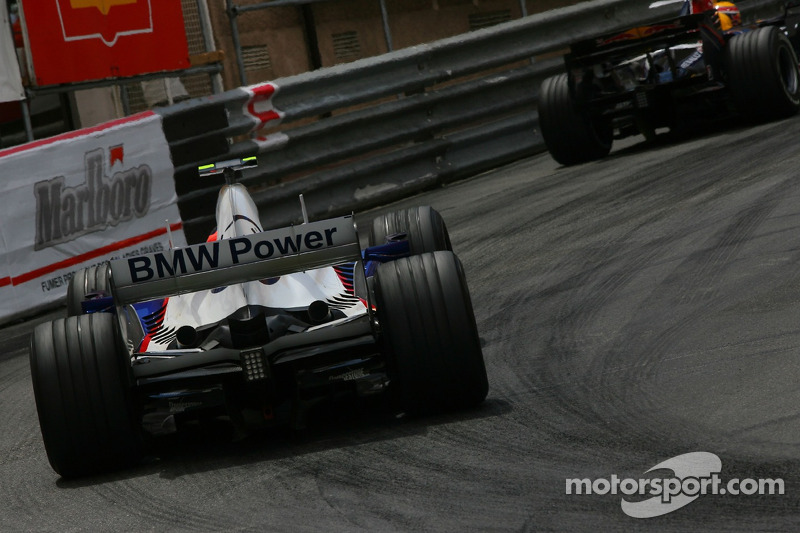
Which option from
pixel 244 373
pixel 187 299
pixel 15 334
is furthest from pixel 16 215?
pixel 244 373

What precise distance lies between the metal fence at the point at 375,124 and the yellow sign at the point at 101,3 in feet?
3.86

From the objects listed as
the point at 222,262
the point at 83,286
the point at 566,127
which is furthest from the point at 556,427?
the point at 566,127

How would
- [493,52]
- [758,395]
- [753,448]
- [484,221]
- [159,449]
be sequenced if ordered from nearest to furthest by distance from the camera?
[753,448]
[758,395]
[159,449]
[484,221]
[493,52]

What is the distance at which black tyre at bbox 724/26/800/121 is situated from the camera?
12.5 m

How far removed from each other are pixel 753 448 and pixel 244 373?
2167 millimetres

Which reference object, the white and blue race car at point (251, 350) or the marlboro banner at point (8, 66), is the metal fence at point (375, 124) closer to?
the marlboro banner at point (8, 66)

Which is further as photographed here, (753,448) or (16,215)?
(16,215)

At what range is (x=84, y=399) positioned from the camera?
5.34 meters

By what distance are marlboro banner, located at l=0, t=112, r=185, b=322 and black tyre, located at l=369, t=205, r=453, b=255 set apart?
3432mm

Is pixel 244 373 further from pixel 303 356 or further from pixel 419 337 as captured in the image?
pixel 419 337

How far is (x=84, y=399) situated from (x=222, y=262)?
89 cm

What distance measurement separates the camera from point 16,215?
33.9ft

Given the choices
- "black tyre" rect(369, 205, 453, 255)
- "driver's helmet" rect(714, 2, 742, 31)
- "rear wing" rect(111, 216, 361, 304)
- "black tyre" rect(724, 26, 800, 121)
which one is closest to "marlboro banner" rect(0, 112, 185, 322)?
"black tyre" rect(369, 205, 453, 255)

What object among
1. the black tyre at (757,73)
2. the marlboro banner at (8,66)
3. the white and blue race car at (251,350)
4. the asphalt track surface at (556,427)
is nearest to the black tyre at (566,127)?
the black tyre at (757,73)
